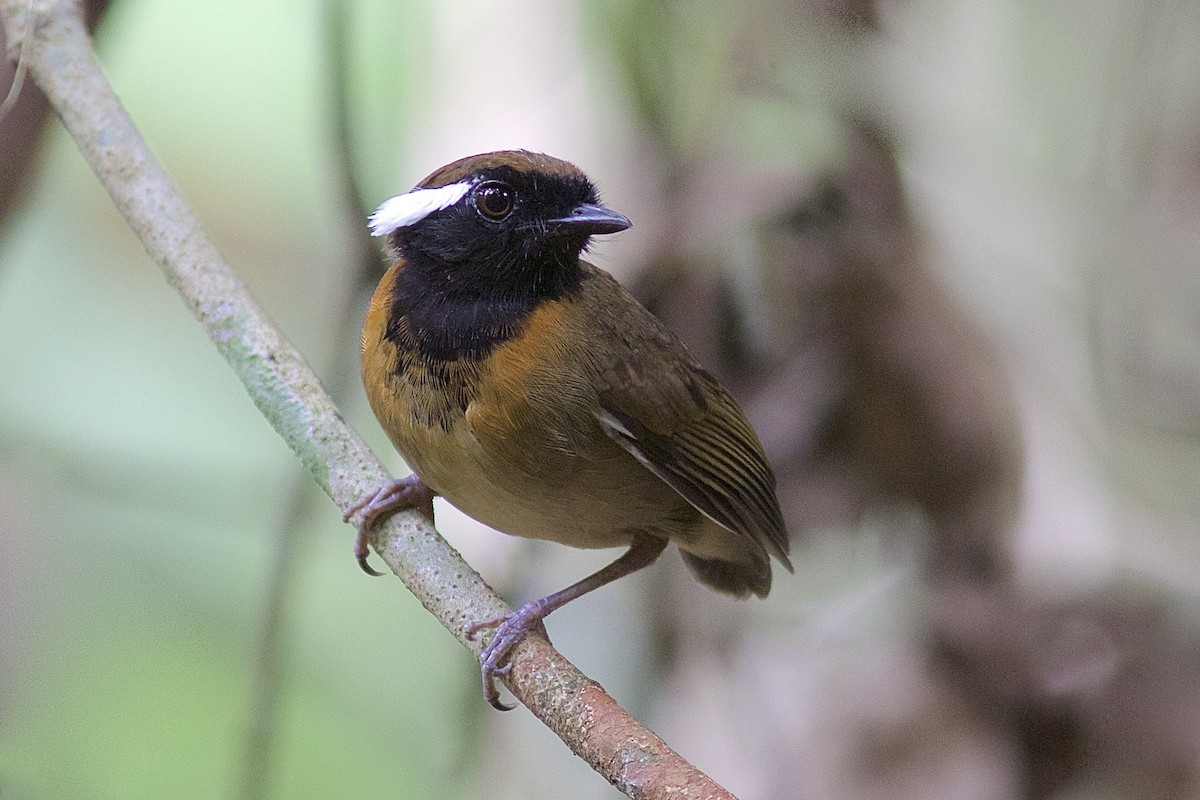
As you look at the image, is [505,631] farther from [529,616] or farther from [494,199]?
[494,199]

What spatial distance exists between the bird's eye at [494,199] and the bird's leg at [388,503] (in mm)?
635

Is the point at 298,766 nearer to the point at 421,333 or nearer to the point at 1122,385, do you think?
the point at 421,333

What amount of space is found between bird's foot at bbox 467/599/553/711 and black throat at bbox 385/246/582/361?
1.87 feet

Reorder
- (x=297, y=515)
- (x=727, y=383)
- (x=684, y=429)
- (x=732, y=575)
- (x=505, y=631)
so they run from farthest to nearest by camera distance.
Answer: (x=727, y=383)
(x=732, y=575)
(x=297, y=515)
(x=684, y=429)
(x=505, y=631)

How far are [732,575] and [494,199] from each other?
1385 mm

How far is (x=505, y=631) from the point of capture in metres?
2.33

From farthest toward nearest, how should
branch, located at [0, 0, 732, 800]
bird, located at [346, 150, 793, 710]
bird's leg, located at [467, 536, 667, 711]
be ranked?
bird, located at [346, 150, 793, 710] → bird's leg, located at [467, 536, 667, 711] → branch, located at [0, 0, 732, 800]

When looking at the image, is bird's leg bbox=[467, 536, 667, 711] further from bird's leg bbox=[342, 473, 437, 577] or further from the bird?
bird's leg bbox=[342, 473, 437, 577]

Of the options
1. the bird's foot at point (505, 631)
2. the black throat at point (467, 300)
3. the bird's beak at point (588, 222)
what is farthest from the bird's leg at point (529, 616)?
the bird's beak at point (588, 222)

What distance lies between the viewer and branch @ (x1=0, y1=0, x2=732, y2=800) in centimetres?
209

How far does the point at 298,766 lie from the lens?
153 inches

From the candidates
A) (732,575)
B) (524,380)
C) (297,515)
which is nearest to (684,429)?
(524,380)

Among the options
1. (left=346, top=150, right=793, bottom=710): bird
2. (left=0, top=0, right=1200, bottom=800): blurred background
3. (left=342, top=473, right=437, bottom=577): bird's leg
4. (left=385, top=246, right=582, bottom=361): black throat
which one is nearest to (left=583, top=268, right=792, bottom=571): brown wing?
(left=346, top=150, right=793, bottom=710): bird

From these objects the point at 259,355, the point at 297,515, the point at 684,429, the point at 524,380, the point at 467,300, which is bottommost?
the point at 684,429
